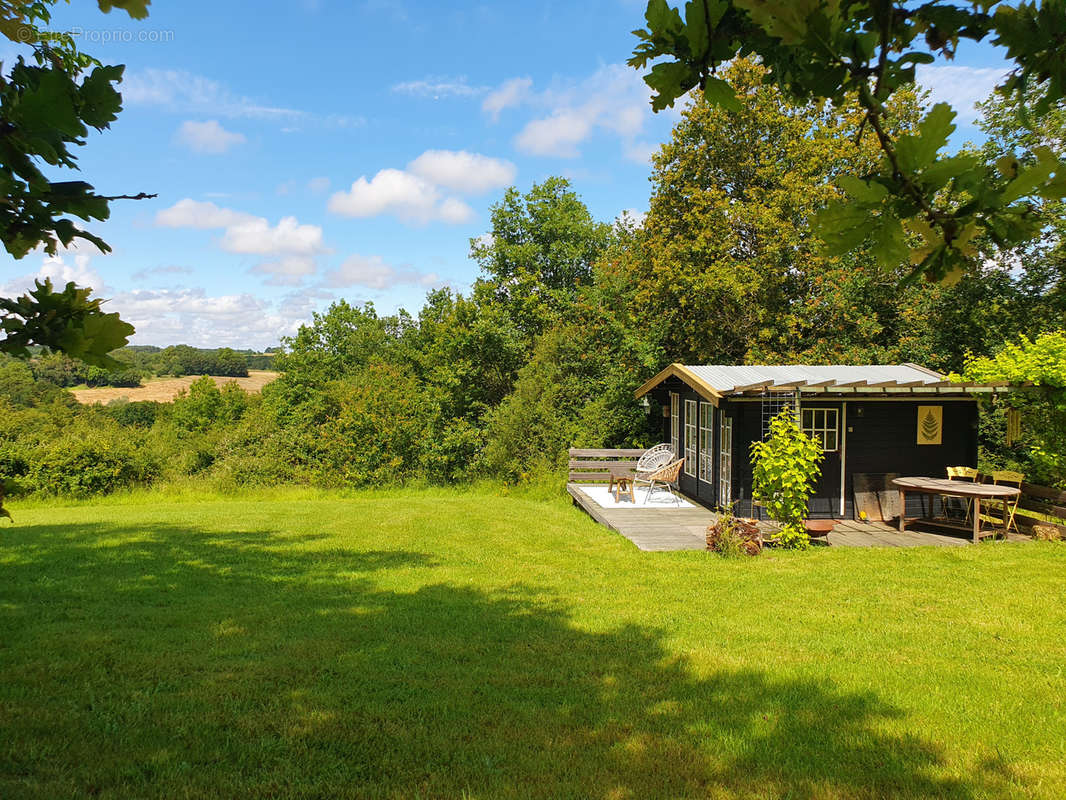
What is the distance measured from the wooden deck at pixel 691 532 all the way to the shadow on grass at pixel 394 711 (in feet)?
12.2

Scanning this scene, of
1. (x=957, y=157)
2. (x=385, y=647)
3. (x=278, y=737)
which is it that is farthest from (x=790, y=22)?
(x=385, y=647)

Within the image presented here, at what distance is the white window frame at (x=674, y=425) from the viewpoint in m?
15.0

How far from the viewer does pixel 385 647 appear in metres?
4.88

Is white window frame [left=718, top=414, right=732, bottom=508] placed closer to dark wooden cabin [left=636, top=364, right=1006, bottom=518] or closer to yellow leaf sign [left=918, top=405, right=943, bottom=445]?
dark wooden cabin [left=636, top=364, right=1006, bottom=518]

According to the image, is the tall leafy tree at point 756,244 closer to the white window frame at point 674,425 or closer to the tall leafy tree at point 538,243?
the white window frame at point 674,425

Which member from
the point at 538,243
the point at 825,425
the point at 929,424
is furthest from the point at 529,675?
the point at 538,243

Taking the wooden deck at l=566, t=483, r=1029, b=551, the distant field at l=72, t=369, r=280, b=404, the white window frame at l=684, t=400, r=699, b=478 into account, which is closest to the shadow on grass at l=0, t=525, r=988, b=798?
the wooden deck at l=566, t=483, r=1029, b=551

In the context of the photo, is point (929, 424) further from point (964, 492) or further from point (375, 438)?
point (375, 438)

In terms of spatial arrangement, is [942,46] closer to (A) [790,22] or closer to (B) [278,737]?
(A) [790,22]

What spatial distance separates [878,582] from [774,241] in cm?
1096

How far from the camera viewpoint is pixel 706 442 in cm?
1301

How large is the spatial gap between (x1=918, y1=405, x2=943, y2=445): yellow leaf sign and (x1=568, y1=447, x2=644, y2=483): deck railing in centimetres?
567

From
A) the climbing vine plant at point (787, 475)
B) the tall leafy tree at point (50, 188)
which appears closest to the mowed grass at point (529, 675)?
the climbing vine plant at point (787, 475)

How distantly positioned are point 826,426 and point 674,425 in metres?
4.36
